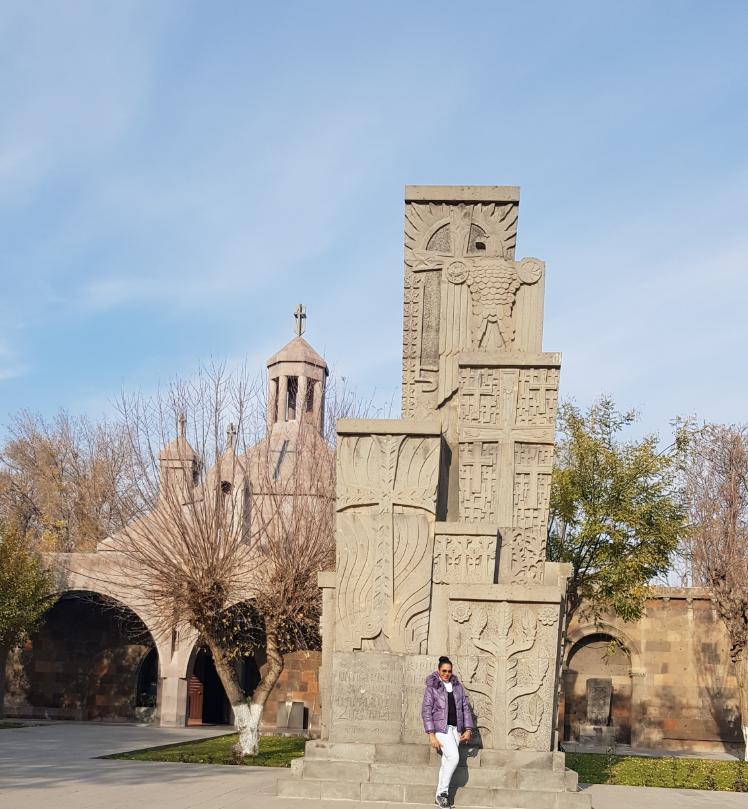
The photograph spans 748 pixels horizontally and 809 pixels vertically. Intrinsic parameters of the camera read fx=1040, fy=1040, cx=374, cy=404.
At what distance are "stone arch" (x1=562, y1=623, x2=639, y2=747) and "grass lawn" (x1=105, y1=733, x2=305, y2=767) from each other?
31.7 ft

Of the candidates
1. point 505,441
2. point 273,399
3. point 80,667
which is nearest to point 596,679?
point 80,667

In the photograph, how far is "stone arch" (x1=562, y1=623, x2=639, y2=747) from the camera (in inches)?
976

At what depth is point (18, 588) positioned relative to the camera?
20.6m

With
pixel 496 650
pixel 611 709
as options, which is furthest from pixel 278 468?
pixel 611 709

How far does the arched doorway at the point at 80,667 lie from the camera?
26047mm

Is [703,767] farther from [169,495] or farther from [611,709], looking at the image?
[611,709]

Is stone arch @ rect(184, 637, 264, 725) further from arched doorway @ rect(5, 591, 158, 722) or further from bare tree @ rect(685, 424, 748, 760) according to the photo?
bare tree @ rect(685, 424, 748, 760)

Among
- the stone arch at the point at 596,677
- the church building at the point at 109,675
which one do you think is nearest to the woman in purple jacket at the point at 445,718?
the church building at the point at 109,675

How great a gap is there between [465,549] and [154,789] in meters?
3.50

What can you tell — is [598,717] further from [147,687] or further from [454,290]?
[454,290]

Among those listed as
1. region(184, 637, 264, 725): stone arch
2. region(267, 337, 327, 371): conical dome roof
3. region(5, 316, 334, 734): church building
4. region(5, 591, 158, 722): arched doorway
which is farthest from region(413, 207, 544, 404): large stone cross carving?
region(267, 337, 327, 371): conical dome roof

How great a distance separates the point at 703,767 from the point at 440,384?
26.6 feet

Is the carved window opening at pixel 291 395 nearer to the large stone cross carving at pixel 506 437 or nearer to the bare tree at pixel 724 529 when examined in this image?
the bare tree at pixel 724 529

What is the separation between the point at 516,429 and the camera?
955cm
